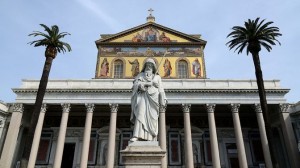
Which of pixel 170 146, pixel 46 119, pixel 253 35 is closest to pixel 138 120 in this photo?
pixel 253 35

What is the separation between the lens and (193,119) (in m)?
30.7

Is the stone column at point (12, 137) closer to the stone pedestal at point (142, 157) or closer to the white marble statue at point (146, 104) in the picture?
the white marble statue at point (146, 104)


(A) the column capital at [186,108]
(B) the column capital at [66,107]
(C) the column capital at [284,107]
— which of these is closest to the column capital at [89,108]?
(B) the column capital at [66,107]

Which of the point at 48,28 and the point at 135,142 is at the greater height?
the point at 48,28

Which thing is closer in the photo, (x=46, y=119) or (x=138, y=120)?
(x=138, y=120)

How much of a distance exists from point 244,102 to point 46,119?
22.4 metres

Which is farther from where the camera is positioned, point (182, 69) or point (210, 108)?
point (182, 69)

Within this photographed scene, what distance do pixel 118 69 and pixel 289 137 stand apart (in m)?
19.8

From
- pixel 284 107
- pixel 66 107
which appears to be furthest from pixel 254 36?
pixel 66 107

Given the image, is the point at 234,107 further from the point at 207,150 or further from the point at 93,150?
the point at 93,150

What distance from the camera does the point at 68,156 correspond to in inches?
1148

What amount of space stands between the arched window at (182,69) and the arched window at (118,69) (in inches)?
276

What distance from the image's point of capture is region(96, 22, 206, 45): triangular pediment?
108ft

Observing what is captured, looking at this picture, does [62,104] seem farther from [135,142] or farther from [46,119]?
[135,142]
